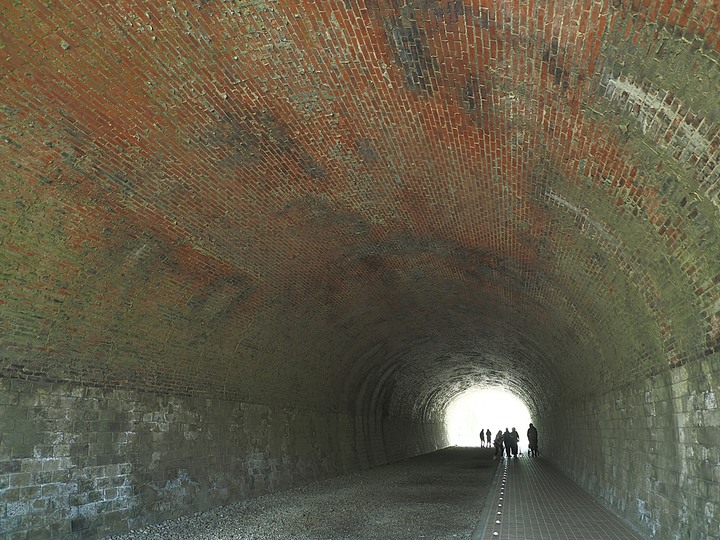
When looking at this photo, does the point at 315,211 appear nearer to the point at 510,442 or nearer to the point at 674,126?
the point at 674,126

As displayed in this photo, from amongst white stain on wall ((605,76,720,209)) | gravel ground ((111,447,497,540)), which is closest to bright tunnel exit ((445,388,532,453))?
gravel ground ((111,447,497,540))

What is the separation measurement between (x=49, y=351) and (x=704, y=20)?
860 centimetres

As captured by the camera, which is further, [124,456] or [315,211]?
[124,456]

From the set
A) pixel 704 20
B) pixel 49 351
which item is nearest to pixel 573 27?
pixel 704 20

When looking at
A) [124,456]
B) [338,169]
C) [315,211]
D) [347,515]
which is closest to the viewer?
[338,169]

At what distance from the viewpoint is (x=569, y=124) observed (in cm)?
676

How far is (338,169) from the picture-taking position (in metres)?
8.98

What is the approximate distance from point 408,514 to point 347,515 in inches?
44.0

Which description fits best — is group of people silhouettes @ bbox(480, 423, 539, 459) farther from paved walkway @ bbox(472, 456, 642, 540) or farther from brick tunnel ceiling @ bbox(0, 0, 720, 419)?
brick tunnel ceiling @ bbox(0, 0, 720, 419)

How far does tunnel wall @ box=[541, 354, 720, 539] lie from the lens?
6.85 meters

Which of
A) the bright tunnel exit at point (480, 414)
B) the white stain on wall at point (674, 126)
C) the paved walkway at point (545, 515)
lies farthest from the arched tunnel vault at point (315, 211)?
the bright tunnel exit at point (480, 414)

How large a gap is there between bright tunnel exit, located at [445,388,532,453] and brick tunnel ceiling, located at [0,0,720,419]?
98.9 feet

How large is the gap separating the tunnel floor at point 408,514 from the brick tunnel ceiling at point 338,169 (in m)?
2.58

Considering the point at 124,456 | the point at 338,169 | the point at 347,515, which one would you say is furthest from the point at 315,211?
the point at 347,515
